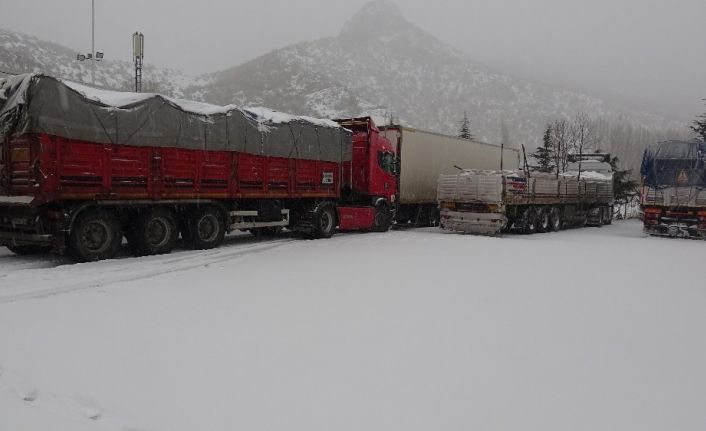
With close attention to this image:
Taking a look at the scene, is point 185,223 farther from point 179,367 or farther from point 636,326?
point 636,326

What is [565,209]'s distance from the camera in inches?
871

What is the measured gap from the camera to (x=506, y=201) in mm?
17016

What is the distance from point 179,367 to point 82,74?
177982mm

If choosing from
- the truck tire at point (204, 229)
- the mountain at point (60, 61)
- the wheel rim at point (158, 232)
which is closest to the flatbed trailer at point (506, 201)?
the truck tire at point (204, 229)

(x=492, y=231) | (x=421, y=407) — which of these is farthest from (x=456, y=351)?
(x=492, y=231)

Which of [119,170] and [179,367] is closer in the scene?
[179,367]

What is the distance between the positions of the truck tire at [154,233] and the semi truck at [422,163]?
9598 mm

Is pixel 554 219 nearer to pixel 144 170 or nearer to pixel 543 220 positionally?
pixel 543 220

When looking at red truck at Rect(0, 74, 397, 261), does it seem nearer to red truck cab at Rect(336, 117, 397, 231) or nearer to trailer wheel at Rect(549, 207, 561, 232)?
red truck cab at Rect(336, 117, 397, 231)

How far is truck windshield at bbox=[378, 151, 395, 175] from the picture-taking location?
1770cm

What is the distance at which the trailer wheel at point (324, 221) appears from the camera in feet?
50.0

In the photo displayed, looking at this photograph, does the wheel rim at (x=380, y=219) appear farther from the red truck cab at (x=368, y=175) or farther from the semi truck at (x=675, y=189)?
the semi truck at (x=675, y=189)

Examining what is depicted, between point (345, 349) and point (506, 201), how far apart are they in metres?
A: 13.1

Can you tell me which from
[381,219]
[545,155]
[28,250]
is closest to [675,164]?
[381,219]
